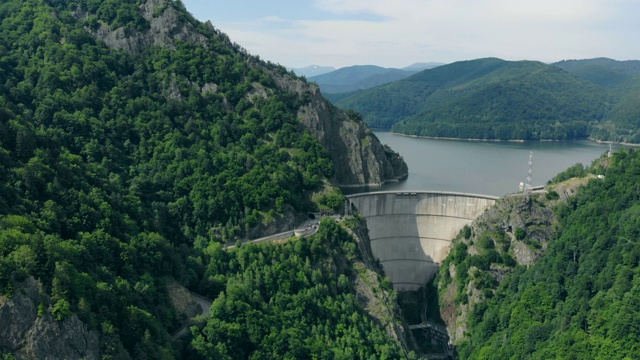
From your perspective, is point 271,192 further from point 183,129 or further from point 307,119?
point 307,119

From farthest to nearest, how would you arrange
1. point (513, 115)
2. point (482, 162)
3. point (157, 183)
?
point (513, 115), point (482, 162), point (157, 183)

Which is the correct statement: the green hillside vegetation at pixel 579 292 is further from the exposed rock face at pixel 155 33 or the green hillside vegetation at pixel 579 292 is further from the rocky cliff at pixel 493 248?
the exposed rock face at pixel 155 33

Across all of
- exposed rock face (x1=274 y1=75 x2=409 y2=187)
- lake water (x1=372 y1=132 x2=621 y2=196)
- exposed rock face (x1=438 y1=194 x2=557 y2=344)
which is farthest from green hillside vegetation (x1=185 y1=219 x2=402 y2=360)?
lake water (x1=372 y1=132 x2=621 y2=196)

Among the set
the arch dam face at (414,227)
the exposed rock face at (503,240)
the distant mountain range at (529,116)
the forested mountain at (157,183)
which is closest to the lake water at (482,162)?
the forested mountain at (157,183)

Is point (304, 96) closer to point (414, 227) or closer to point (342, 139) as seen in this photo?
point (342, 139)

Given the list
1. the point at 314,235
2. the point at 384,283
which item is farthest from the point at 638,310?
the point at 314,235

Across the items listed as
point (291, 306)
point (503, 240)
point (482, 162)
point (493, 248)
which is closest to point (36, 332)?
point (291, 306)
